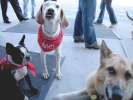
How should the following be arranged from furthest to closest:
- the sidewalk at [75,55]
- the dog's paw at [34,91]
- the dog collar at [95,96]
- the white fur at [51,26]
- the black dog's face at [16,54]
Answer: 1. the white fur at [51,26]
2. the sidewalk at [75,55]
3. the dog's paw at [34,91]
4. the black dog's face at [16,54]
5. the dog collar at [95,96]

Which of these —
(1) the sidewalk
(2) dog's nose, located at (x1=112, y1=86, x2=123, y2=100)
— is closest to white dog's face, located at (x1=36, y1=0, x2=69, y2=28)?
(1) the sidewalk

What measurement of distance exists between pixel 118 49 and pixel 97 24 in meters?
3.21

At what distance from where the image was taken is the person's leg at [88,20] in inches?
259

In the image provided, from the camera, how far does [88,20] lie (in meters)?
6.64

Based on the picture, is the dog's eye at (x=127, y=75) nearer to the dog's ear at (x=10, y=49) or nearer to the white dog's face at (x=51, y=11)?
the dog's ear at (x=10, y=49)

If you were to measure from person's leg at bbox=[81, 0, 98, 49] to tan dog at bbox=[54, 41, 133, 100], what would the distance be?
3057 millimetres

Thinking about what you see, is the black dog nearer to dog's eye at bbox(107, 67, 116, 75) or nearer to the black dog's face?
the black dog's face

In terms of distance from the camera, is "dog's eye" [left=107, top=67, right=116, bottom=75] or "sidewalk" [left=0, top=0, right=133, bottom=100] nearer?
"dog's eye" [left=107, top=67, right=116, bottom=75]

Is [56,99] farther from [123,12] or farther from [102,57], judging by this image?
[123,12]

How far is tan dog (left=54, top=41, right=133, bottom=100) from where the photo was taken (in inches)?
127

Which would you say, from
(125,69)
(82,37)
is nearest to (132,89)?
(125,69)

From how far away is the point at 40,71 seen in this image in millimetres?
5273

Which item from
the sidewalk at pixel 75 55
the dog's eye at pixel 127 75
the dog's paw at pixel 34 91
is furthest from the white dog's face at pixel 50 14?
the dog's eye at pixel 127 75

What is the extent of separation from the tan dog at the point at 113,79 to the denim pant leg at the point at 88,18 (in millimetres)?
3057
